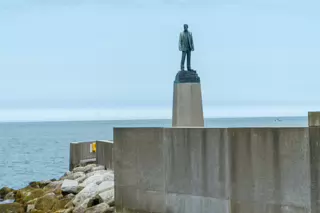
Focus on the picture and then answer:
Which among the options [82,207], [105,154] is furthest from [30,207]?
[105,154]

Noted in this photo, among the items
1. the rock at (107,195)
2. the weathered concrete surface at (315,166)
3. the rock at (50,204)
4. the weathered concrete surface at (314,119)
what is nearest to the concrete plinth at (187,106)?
the rock at (107,195)

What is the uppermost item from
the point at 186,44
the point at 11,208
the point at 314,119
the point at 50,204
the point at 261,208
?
the point at 186,44

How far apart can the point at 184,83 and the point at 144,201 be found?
4530mm

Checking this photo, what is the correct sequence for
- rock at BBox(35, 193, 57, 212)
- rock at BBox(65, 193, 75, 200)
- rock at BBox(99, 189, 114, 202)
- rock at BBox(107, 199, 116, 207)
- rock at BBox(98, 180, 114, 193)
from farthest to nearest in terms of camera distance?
rock at BBox(65, 193, 75, 200)
rock at BBox(35, 193, 57, 212)
rock at BBox(98, 180, 114, 193)
rock at BBox(99, 189, 114, 202)
rock at BBox(107, 199, 116, 207)

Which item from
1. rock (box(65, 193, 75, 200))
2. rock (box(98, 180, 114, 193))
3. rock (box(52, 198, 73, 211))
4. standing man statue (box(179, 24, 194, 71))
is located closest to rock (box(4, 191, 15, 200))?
rock (box(65, 193, 75, 200))

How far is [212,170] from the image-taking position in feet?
26.2

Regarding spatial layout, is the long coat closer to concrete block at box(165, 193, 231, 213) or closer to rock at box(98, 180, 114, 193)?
rock at box(98, 180, 114, 193)

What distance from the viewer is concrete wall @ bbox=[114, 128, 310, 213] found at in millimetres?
7129

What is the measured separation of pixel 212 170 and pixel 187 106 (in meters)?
4.54

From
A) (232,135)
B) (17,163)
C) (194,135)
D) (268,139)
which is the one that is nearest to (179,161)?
(194,135)

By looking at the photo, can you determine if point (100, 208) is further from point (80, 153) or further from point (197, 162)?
point (80, 153)

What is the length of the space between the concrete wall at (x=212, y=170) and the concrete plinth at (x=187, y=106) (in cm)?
342

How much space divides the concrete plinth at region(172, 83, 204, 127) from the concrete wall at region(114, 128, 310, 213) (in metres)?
3.42

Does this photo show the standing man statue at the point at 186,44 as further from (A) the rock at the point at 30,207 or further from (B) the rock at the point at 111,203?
(A) the rock at the point at 30,207
